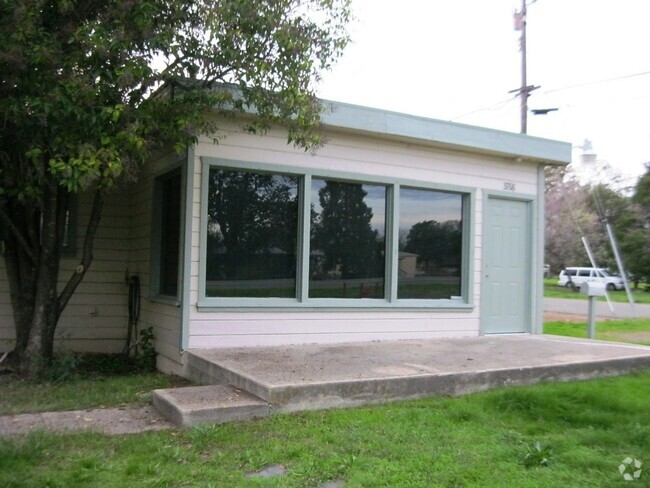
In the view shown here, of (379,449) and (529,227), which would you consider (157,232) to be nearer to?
(379,449)

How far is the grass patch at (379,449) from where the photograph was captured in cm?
414

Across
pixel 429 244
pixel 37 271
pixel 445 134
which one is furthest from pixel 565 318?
pixel 37 271

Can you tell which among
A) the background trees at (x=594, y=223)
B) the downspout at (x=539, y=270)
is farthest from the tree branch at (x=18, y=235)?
the background trees at (x=594, y=223)

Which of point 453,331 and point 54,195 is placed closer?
point 54,195

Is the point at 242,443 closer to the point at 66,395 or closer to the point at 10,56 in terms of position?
the point at 66,395

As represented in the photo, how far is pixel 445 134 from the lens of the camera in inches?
364

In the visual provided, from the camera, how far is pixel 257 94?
668 centimetres

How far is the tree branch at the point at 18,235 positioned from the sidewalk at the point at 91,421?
8.05ft

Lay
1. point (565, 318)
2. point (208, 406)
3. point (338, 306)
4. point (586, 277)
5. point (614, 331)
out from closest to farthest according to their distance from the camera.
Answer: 1. point (208, 406)
2. point (338, 306)
3. point (614, 331)
4. point (565, 318)
5. point (586, 277)

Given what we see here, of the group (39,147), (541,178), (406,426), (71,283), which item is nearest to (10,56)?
(39,147)

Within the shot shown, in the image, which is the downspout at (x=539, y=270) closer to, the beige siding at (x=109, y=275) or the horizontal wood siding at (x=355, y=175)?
the horizontal wood siding at (x=355, y=175)

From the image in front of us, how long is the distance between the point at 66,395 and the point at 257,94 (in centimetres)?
372

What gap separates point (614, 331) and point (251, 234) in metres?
10.3

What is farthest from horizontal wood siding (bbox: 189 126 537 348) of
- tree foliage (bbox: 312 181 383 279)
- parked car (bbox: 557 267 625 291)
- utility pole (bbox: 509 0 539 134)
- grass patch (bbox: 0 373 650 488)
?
parked car (bbox: 557 267 625 291)
